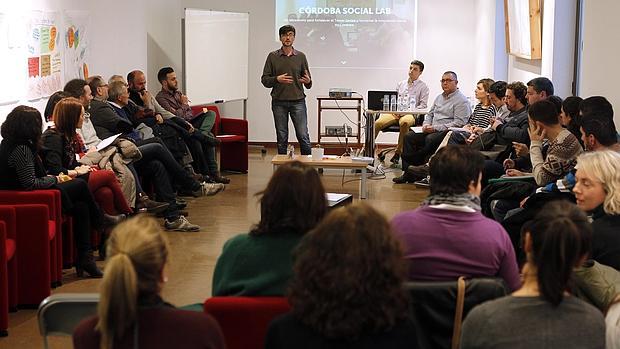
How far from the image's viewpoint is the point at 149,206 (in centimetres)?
788

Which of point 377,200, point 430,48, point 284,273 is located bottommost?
point 377,200

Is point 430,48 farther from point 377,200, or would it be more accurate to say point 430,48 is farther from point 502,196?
point 502,196

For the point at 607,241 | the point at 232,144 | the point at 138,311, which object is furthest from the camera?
the point at 232,144

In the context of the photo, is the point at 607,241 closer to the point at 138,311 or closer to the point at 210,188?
the point at 138,311

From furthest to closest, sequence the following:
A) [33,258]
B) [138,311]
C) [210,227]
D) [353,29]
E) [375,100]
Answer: [353,29] < [375,100] < [210,227] < [33,258] < [138,311]

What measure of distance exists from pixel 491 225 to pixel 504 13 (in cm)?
882

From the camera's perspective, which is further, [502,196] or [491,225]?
[502,196]

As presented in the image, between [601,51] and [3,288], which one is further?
[601,51]

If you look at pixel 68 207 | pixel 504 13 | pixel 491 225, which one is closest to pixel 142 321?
pixel 491 225

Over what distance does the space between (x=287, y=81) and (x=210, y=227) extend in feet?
10.7

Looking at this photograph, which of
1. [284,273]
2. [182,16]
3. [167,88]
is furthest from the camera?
[182,16]

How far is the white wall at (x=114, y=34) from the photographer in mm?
9227

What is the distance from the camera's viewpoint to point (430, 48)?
13.2m

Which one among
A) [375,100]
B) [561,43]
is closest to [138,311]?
[561,43]
